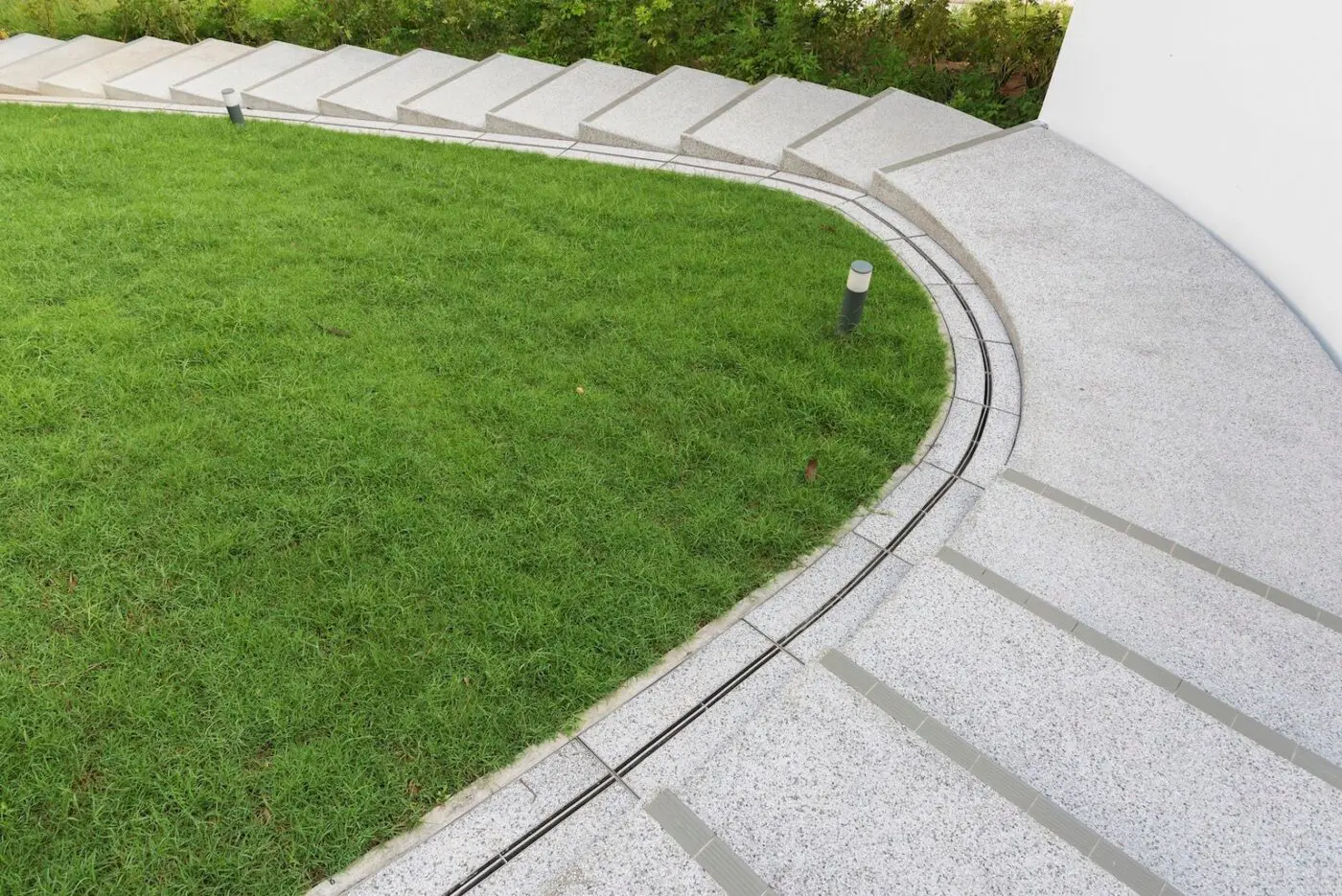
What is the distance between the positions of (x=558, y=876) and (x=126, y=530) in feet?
9.77

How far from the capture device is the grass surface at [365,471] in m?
3.05

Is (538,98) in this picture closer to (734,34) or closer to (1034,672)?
(734,34)

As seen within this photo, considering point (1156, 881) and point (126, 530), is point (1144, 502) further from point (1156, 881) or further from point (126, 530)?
point (126, 530)

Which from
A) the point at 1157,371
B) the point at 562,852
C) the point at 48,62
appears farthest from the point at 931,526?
the point at 48,62

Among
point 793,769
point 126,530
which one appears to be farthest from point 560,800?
point 126,530

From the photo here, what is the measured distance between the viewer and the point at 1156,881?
2463 mm

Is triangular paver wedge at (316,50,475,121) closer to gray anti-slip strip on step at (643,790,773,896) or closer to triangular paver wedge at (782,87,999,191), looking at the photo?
triangular paver wedge at (782,87,999,191)

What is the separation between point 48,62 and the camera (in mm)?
11602

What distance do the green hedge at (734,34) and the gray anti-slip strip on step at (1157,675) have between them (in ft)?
22.0

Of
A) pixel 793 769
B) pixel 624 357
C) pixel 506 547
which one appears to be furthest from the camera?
pixel 624 357

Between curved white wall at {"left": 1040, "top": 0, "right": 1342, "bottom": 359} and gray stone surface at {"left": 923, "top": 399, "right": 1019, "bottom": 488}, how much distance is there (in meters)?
2.24

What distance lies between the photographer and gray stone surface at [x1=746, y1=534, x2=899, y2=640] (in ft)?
12.1

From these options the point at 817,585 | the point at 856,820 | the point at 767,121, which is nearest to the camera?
the point at 856,820

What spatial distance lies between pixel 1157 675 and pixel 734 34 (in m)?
9.11
